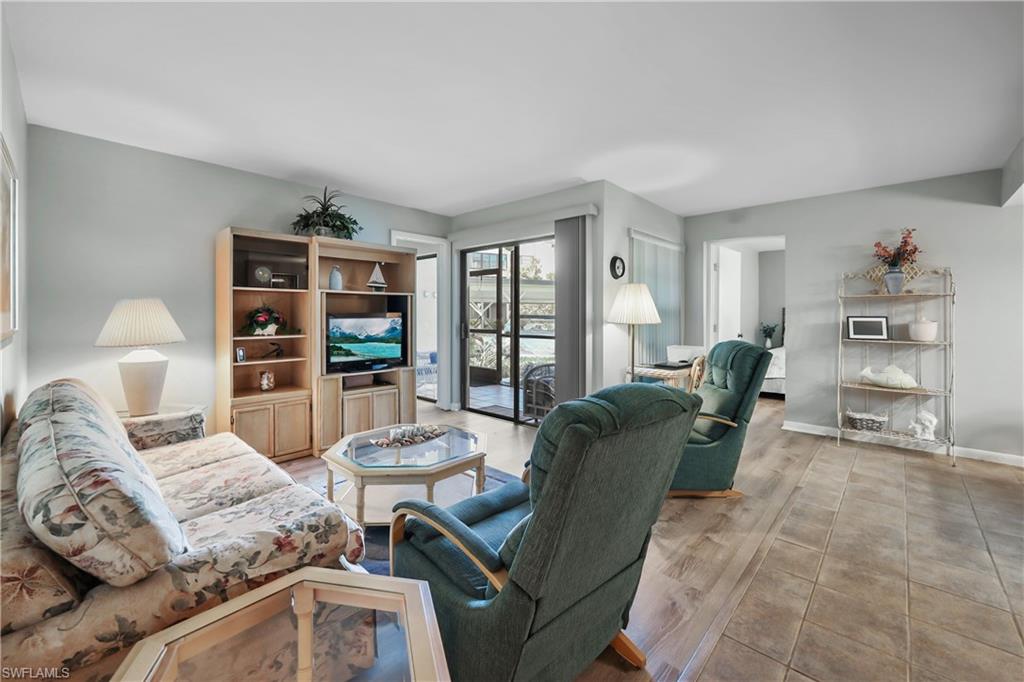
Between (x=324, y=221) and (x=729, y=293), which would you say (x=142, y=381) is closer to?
(x=324, y=221)

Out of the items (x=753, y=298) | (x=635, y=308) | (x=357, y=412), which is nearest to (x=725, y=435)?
(x=635, y=308)

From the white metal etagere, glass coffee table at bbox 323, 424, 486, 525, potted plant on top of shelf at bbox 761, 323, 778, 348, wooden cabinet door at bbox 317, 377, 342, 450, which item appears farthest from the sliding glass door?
potted plant on top of shelf at bbox 761, 323, 778, 348

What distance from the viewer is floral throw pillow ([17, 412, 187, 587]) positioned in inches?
39.5

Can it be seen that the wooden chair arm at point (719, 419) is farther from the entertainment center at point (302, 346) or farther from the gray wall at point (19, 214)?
the gray wall at point (19, 214)

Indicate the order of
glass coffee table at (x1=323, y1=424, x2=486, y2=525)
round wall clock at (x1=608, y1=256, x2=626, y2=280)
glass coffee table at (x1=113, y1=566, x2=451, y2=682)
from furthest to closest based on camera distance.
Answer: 1. round wall clock at (x1=608, y1=256, x2=626, y2=280)
2. glass coffee table at (x1=323, y1=424, x2=486, y2=525)
3. glass coffee table at (x1=113, y1=566, x2=451, y2=682)

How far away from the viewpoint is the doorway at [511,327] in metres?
4.93

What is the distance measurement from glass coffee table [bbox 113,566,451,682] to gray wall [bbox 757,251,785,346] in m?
7.84

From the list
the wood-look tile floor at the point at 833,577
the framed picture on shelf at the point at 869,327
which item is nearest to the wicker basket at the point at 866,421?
the wood-look tile floor at the point at 833,577

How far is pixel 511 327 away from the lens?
5125mm

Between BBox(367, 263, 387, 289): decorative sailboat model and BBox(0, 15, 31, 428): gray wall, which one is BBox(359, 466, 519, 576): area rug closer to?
BBox(0, 15, 31, 428): gray wall

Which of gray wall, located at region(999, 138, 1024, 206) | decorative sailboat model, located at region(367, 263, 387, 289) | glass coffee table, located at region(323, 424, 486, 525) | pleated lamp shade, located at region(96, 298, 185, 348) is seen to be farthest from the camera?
decorative sailboat model, located at region(367, 263, 387, 289)

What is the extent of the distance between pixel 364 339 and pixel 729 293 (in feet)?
17.2

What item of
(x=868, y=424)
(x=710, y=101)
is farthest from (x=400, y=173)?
(x=868, y=424)

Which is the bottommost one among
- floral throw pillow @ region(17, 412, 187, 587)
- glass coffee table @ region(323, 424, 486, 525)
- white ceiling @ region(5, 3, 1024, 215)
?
glass coffee table @ region(323, 424, 486, 525)
